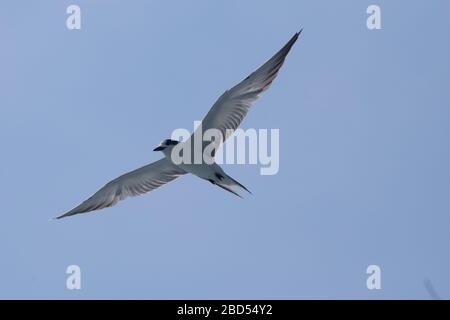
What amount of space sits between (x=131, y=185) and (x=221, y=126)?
2440 millimetres

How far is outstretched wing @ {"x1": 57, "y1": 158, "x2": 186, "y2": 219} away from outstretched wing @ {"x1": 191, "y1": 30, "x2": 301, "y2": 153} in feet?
4.57

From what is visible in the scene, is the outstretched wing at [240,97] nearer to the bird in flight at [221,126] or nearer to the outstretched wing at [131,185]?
the bird in flight at [221,126]

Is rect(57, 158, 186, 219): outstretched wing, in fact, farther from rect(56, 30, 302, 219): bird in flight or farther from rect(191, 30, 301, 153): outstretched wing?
rect(191, 30, 301, 153): outstretched wing

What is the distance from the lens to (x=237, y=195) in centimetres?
1642

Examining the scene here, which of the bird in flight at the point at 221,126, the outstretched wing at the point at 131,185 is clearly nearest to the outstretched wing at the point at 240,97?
the bird in flight at the point at 221,126

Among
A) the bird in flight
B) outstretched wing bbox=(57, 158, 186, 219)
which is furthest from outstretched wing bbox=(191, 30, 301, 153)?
outstretched wing bbox=(57, 158, 186, 219)

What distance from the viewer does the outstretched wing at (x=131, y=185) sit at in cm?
1811

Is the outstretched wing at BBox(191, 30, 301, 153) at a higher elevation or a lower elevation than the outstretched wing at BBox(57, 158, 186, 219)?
higher

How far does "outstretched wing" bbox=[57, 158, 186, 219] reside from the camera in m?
18.1

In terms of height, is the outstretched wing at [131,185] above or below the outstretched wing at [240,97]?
below
